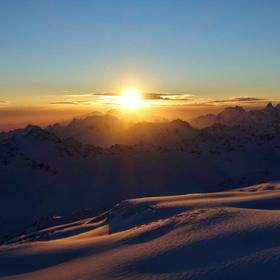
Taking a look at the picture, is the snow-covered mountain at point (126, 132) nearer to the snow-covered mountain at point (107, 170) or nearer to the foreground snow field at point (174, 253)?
the snow-covered mountain at point (107, 170)

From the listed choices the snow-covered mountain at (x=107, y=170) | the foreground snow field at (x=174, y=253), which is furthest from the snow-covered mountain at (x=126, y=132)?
the foreground snow field at (x=174, y=253)

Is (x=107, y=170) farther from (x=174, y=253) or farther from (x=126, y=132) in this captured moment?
(x=126, y=132)

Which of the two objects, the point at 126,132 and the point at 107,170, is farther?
the point at 126,132

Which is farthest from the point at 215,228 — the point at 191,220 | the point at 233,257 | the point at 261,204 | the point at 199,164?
the point at 199,164

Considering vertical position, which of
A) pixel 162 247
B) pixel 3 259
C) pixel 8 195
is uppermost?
pixel 162 247

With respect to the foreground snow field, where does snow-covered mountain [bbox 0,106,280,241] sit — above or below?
below

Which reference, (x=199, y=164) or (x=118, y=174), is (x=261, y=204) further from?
(x=199, y=164)

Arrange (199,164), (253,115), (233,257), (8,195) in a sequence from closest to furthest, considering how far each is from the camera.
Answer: (233,257)
(8,195)
(199,164)
(253,115)

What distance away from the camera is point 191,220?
13680mm

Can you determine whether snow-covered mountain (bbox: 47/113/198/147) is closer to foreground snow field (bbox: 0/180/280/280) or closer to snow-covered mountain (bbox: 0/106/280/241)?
snow-covered mountain (bbox: 0/106/280/241)

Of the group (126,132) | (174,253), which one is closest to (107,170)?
(174,253)

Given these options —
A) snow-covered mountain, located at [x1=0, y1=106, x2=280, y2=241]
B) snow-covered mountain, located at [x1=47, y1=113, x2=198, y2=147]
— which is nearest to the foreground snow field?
snow-covered mountain, located at [x1=0, y1=106, x2=280, y2=241]

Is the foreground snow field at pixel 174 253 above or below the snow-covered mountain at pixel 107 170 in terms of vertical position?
above

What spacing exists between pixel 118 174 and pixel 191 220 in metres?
45.6
